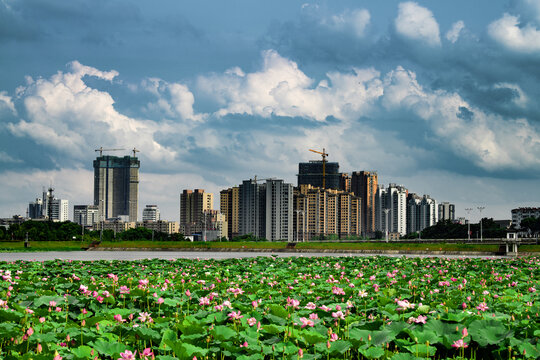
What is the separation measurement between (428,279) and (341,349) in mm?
7778

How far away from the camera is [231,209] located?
145125mm

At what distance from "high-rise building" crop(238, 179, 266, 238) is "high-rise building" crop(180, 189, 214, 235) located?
5776cm

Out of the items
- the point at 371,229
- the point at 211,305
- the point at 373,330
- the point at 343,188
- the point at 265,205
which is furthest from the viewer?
the point at 343,188

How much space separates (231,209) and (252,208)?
584 inches

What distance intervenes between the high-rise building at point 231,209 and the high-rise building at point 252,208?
24.1 feet

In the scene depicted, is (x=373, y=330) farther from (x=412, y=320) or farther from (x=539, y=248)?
(x=539, y=248)

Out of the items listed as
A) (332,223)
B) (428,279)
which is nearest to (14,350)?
(428,279)

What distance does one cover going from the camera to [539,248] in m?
42.9

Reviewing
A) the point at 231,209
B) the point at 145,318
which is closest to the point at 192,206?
the point at 231,209

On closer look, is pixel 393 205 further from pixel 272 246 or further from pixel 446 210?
pixel 272 246

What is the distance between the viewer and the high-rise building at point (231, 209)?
14123 cm

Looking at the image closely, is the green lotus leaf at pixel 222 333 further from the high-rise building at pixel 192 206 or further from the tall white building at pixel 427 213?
the high-rise building at pixel 192 206

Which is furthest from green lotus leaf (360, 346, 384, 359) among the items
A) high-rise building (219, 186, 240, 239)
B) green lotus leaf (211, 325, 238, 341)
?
high-rise building (219, 186, 240, 239)

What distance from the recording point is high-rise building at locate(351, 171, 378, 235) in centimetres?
17000
